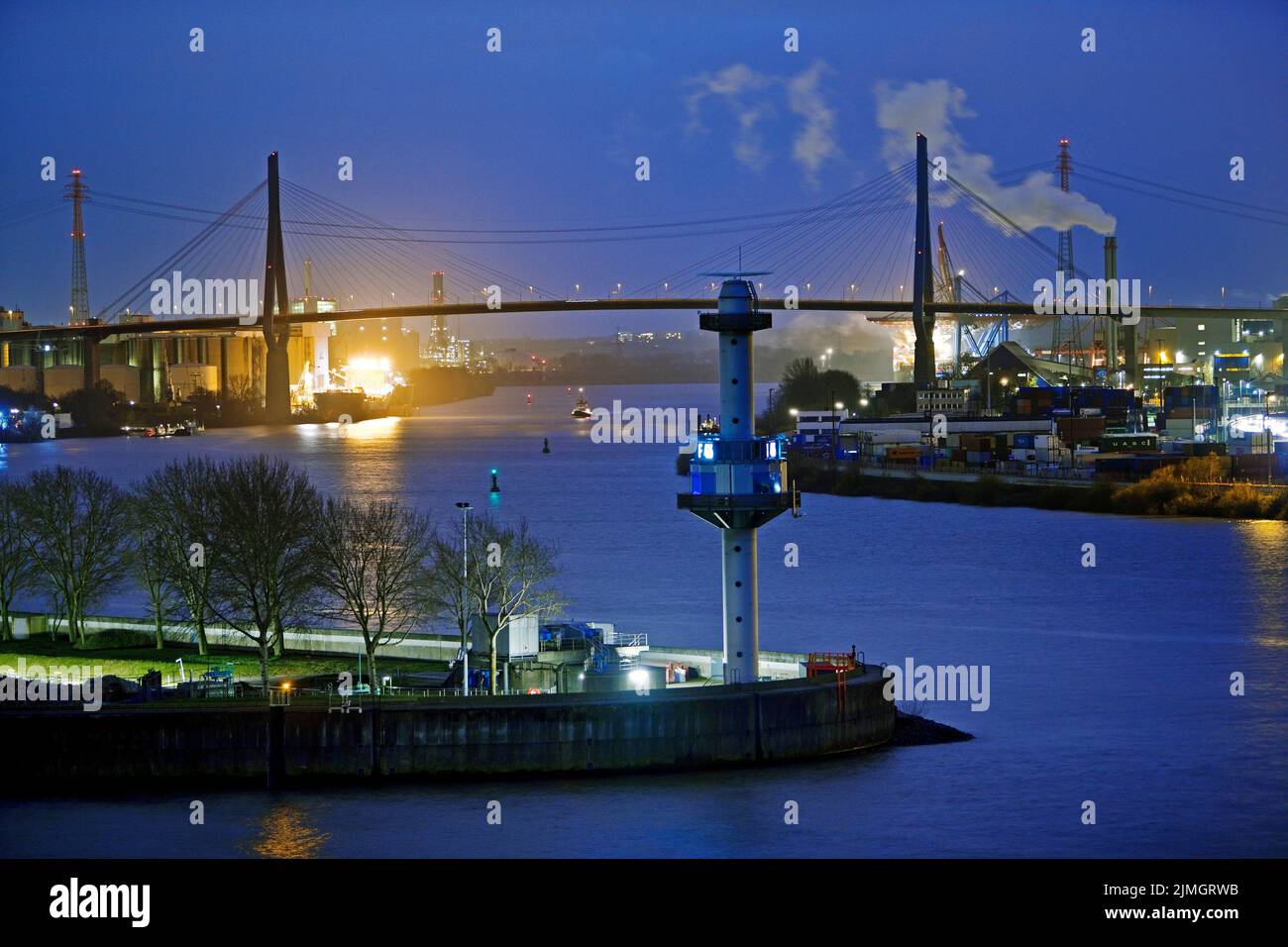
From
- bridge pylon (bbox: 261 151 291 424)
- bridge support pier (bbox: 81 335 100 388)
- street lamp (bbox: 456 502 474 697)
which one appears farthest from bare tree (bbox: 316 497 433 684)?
bridge support pier (bbox: 81 335 100 388)

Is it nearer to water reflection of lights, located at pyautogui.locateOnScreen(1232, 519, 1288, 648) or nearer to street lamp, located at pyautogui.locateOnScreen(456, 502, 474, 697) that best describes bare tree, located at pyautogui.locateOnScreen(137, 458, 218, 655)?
street lamp, located at pyautogui.locateOnScreen(456, 502, 474, 697)

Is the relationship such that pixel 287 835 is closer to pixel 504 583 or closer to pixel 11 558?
pixel 504 583

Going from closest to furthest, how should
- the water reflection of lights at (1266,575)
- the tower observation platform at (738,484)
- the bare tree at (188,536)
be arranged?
the tower observation platform at (738,484) < the bare tree at (188,536) < the water reflection of lights at (1266,575)

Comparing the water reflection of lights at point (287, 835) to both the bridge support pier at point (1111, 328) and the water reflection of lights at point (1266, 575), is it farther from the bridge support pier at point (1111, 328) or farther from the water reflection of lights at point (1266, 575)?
the bridge support pier at point (1111, 328)

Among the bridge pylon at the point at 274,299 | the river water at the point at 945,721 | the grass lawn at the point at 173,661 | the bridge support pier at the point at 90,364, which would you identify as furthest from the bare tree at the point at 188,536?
the bridge support pier at the point at 90,364

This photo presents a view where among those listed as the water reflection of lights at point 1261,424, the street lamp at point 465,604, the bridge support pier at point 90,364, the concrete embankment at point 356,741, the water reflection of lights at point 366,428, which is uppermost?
the bridge support pier at point 90,364

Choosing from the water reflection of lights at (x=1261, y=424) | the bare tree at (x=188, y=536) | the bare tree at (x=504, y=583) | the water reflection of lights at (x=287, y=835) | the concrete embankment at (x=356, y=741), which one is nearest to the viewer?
the water reflection of lights at (x=287, y=835)
